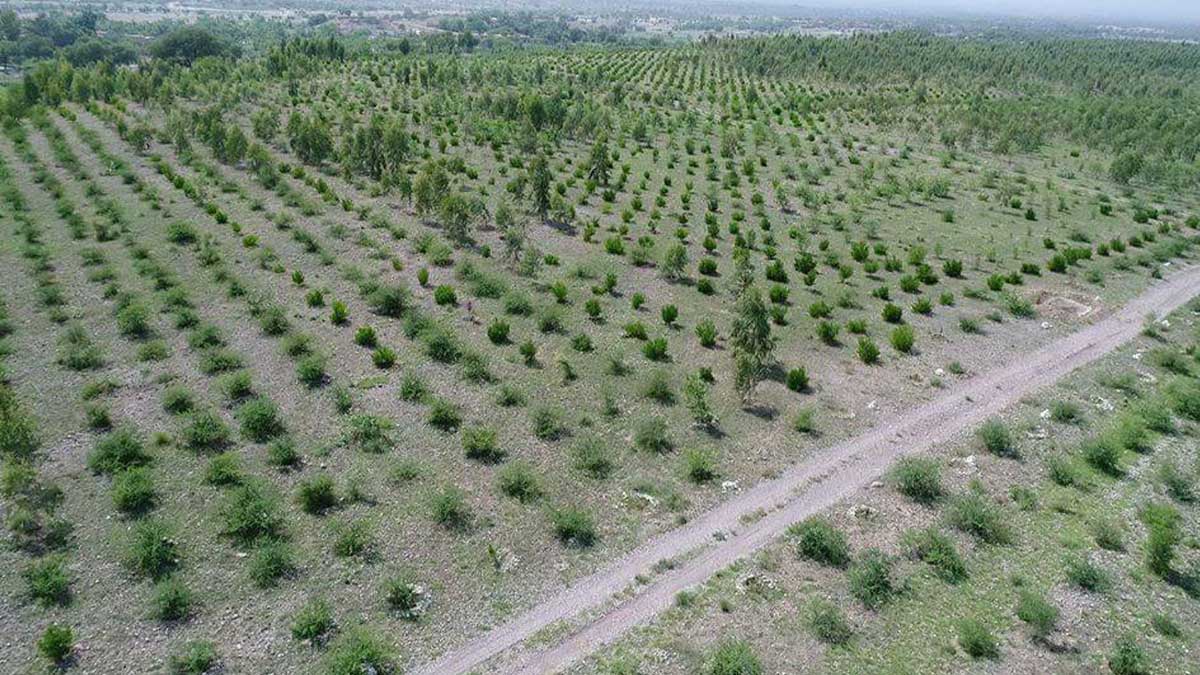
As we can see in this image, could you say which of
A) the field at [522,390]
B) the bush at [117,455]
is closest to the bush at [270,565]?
the field at [522,390]

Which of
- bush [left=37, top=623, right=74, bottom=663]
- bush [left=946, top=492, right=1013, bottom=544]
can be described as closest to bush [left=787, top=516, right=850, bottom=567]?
bush [left=946, top=492, right=1013, bottom=544]

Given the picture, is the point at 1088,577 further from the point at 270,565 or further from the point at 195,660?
the point at 195,660

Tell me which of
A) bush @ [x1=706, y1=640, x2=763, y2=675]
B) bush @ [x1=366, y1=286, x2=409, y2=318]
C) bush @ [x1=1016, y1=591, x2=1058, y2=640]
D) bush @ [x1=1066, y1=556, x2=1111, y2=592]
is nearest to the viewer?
bush @ [x1=706, y1=640, x2=763, y2=675]

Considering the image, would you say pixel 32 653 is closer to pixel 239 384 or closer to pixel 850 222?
pixel 239 384

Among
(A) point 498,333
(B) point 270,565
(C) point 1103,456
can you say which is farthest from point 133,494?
(C) point 1103,456

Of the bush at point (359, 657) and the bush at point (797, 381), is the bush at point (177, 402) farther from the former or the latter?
the bush at point (797, 381)

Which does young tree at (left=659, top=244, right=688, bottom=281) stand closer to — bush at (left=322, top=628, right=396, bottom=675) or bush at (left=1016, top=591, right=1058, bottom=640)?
bush at (left=1016, top=591, right=1058, bottom=640)
